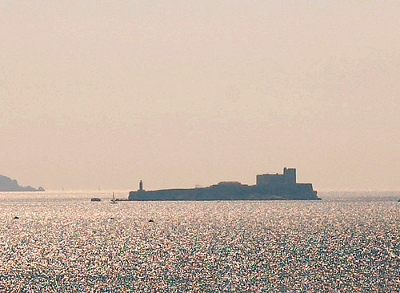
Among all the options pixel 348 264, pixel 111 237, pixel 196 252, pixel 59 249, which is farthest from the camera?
pixel 111 237

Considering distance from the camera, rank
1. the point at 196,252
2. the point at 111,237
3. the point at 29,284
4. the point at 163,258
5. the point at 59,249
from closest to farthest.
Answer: the point at 29,284 < the point at 163,258 < the point at 196,252 < the point at 59,249 < the point at 111,237

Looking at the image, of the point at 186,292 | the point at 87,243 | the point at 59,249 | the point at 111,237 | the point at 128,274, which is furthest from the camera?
the point at 111,237

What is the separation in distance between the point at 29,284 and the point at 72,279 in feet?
20.5

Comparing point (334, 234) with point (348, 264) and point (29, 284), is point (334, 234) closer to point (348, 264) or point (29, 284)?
point (348, 264)

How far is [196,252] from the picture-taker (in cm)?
13262

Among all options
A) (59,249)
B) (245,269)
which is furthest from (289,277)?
(59,249)

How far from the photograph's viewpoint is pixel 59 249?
146m

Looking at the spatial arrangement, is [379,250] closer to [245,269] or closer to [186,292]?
[245,269]

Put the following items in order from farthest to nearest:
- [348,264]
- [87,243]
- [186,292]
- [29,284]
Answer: [87,243] < [348,264] < [29,284] < [186,292]

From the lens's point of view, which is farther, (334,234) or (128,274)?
(334,234)

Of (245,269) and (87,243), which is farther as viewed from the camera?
(87,243)

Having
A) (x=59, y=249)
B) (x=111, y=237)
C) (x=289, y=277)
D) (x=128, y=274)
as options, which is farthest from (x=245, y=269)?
(x=111, y=237)

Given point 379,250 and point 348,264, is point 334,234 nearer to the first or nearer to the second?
point 379,250

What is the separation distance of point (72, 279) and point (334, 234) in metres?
94.0
